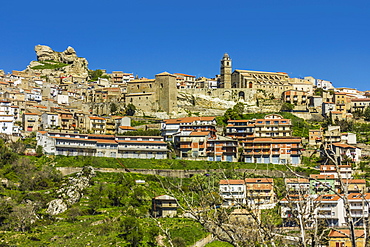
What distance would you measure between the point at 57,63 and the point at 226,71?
5232 cm

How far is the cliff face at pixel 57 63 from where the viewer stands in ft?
378

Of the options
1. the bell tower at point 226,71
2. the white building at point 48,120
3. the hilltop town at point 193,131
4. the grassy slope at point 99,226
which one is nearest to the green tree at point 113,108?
the hilltop town at point 193,131

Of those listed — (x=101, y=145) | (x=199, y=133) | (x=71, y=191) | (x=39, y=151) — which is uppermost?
(x=199, y=133)

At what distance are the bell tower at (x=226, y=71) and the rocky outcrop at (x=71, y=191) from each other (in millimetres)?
46274

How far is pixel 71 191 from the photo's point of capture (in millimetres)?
47281

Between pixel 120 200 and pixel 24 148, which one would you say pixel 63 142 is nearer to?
pixel 24 148

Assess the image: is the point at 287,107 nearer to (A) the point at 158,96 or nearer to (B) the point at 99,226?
(A) the point at 158,96

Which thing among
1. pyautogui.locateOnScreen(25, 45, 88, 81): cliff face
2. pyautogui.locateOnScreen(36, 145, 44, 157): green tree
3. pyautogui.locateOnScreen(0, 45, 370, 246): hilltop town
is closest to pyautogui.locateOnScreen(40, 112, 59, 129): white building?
pyautogui.locateOnScreen(0, 45, 370, 246): hilltop town

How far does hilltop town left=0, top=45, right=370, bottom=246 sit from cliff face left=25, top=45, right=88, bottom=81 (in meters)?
10.7

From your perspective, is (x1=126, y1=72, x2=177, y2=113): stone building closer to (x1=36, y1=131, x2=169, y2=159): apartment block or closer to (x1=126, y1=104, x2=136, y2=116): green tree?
(x1=126, y1=104, x2=136, y2=116): green tree

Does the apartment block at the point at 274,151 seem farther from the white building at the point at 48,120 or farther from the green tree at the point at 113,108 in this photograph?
the green tree at the point at 113,108

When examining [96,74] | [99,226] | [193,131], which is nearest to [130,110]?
[193,131]

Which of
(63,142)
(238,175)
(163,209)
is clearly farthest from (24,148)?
(238,175)

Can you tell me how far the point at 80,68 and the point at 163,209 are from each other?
8025cm
